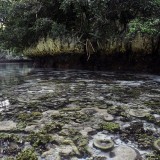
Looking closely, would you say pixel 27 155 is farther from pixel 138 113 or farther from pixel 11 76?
pixel 11 76

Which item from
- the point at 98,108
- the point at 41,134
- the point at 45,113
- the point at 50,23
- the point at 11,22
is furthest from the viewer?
the point at 11,22

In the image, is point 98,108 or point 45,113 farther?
point 98,108

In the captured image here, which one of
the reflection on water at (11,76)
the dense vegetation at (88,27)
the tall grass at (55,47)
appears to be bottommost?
the reflection on water at (11,76)

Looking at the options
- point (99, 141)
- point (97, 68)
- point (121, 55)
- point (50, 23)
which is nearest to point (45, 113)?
point (99, 141)

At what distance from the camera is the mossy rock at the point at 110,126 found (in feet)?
9.28

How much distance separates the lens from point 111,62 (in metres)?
10.6

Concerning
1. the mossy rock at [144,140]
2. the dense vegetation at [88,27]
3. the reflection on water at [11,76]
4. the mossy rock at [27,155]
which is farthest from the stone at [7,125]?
the dense vegetation at [88,27]

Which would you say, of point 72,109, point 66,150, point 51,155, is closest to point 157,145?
point 66,150

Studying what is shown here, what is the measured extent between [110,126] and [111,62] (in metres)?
7.83

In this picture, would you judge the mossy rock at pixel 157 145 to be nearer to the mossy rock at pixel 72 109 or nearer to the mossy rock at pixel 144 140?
the mossy rock at pixel 144 140

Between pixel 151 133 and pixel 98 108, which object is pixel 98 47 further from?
pixel 151 133

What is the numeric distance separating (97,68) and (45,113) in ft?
24.9

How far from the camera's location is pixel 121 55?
32.7 feet

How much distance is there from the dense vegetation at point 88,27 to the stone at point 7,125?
16.9 ft
